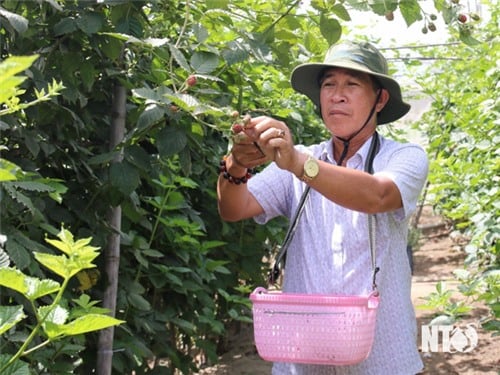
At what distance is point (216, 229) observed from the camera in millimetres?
4152

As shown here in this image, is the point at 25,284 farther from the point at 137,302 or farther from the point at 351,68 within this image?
the point at 137,302

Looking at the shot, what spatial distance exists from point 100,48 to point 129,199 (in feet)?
1.49

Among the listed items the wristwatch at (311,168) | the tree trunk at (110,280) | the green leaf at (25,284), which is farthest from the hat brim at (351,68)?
the green leaf at (25,284)

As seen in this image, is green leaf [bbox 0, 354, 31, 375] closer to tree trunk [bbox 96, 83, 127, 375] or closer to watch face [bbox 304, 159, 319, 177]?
watch face [bbox 304, 159, 319, 177]

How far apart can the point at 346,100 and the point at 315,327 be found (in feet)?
1.91

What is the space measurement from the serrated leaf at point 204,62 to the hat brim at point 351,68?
31cm

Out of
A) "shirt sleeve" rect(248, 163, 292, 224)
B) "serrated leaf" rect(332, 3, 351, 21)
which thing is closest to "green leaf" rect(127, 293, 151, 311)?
"shirt sleeve" rect(248, 163, 292, 224)

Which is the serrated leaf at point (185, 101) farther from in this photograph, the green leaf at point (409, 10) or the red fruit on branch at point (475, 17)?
the red fruit on branch at point (475, 17)

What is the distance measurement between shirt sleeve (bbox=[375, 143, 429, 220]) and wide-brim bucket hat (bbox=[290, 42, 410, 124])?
A: 18 centimetres

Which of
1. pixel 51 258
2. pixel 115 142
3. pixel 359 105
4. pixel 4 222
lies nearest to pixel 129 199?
pixel 115 142

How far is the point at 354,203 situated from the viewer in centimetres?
177

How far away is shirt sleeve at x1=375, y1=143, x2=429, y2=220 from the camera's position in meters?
1.87

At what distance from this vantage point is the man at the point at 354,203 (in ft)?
6.20

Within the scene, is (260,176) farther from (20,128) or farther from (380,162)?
(20,128)
